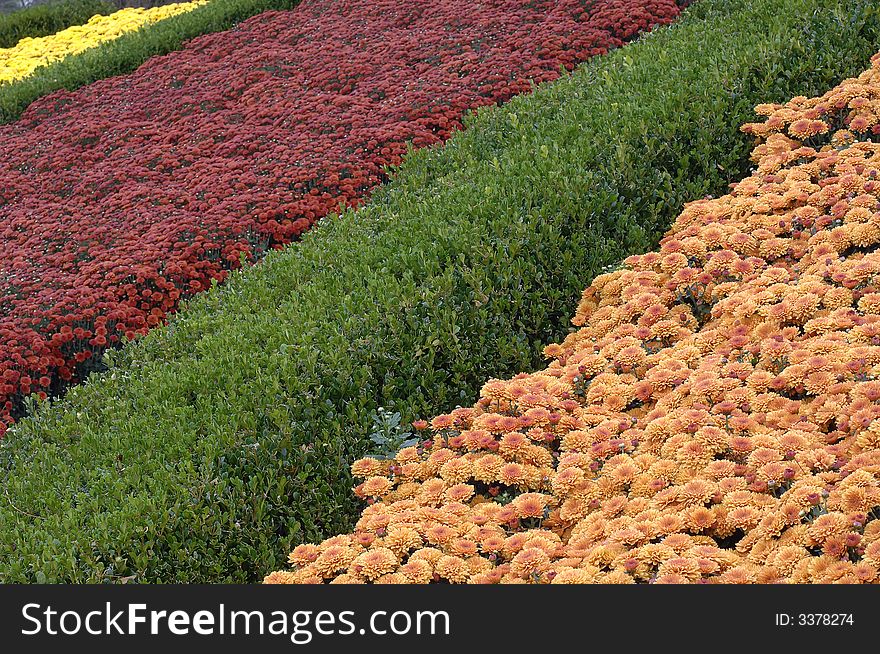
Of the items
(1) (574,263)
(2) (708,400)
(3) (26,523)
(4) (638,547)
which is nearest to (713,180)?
(1) (574,263)

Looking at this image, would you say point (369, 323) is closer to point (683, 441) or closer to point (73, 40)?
point (683, 441)

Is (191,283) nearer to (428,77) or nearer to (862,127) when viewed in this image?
(428,77)

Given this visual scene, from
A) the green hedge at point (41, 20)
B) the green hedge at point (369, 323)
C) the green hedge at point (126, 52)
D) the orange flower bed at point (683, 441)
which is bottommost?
the orange flower bed at point (683, 441)

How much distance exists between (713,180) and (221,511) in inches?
143

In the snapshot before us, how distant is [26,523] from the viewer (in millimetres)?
4270

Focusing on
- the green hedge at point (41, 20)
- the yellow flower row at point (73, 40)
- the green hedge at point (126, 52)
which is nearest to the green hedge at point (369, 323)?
the green hedge at point (126, 52)

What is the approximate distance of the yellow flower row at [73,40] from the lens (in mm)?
14820

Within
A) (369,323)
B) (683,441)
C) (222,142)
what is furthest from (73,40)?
(683,441)

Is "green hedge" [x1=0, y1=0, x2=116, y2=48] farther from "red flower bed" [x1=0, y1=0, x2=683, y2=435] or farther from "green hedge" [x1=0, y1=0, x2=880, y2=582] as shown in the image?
"green hedge" [x1=0, y1=0, x2=880, y2=582]

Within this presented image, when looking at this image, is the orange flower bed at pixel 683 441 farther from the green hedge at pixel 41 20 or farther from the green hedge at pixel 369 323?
the green hedge at pixel 41 20

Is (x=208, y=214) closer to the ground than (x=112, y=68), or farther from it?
closer to the ground

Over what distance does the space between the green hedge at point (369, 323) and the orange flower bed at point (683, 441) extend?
1.11ft

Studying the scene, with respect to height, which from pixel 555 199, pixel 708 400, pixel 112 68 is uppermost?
pixel 112 68

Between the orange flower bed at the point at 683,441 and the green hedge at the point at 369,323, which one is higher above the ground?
the green hedge at the point at 369,323
